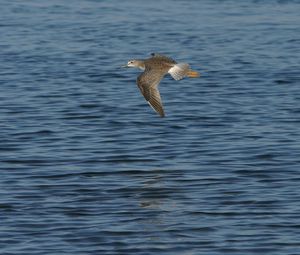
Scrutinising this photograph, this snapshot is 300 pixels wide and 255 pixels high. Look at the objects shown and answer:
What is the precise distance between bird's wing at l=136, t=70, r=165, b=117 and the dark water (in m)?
0.80

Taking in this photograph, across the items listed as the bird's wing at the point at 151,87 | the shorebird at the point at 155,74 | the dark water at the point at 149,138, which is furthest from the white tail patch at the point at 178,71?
the dark water at the point at 149,138

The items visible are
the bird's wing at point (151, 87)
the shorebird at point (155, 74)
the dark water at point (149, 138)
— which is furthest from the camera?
the shorebird at point (155, 74)

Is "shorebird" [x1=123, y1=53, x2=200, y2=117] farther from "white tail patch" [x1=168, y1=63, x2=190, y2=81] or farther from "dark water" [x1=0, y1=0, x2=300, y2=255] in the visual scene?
"dark water" [x1=0, y1=0, x2=300, y2=255]

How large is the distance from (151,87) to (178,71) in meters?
1.03

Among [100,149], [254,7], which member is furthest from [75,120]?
[254,7]

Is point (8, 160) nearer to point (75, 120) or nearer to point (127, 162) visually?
point (127, 162)

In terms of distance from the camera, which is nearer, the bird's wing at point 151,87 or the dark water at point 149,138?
the dark water at point 149,138

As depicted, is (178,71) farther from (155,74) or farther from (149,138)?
(149,138)

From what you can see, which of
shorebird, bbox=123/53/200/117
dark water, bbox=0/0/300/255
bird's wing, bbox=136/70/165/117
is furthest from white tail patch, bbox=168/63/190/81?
dark water, bbox=0/0/300/255

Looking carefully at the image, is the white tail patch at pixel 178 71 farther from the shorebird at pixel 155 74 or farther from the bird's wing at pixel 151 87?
the bird's wing at pixel 151 87

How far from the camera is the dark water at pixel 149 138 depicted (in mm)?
10430

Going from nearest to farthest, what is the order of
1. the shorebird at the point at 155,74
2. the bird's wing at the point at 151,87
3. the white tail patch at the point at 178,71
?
the bird's wing at the point at 151,87 → the shorebird at the point at 155,74 → the white tail patch at the point at 178,71

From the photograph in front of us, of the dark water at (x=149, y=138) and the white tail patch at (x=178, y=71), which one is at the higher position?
the white tail patch at (x=178, y=71)

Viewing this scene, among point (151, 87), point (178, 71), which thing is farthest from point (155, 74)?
point (178, 71)
